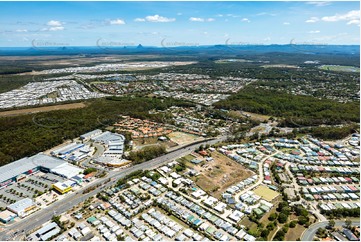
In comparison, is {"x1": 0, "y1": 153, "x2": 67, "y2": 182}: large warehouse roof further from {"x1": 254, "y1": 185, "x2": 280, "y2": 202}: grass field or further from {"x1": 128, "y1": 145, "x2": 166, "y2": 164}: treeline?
{"x1": 254, "y1": 185, "x2": 280, "y2": 202}: grass field

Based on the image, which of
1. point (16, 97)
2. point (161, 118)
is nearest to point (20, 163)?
point (161, 118)

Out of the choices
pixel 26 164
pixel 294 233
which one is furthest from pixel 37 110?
pixel 294 233

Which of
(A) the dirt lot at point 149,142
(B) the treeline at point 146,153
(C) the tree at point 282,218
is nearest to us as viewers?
(C) the tree at point 282,218

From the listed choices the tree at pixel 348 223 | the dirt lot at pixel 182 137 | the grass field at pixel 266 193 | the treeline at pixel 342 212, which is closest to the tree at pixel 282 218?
the grass field at pixel 266 193

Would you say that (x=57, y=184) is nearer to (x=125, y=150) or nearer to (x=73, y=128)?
(x=125, y=150)

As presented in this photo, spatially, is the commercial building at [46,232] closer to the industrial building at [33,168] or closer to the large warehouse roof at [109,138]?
the industrial building at [33,168]
